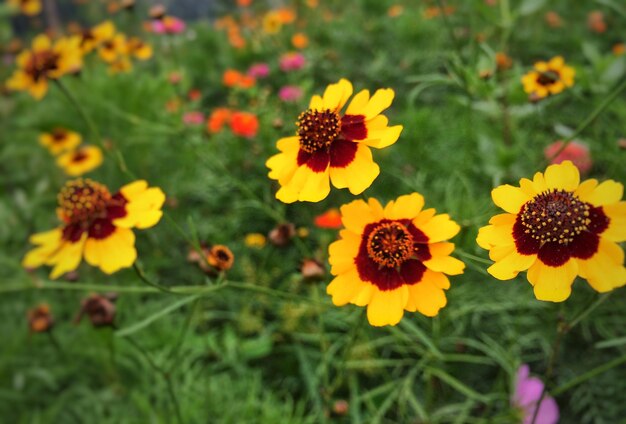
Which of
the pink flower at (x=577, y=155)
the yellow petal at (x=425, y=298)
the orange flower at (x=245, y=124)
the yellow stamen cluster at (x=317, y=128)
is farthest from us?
the orange flower at (x=245, y=124)

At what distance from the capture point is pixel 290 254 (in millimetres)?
2102

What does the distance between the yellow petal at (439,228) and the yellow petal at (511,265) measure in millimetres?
101

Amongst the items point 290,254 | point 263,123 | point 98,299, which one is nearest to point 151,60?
point 263,123

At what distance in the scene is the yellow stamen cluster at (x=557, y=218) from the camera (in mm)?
679

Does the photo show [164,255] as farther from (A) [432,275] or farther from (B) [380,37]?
(B) [380,37]

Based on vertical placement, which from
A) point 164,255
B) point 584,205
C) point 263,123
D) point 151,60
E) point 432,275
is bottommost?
point 151,60

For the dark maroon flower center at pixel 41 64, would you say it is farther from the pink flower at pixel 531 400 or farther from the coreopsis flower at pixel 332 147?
the pink flower at pixel 531 400

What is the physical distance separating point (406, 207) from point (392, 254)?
0.08 m

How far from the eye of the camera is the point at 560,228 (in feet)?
2.23

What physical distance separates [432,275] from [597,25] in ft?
9.69

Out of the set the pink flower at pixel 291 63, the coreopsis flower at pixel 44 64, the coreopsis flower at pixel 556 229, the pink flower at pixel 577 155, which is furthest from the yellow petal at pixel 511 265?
the pink flower at pixel 291 63

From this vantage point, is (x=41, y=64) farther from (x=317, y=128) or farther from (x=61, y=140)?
(x=317, y=128)

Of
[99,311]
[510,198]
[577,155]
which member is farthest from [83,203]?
[577,155]

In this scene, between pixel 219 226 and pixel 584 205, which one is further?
pixel 219 226
